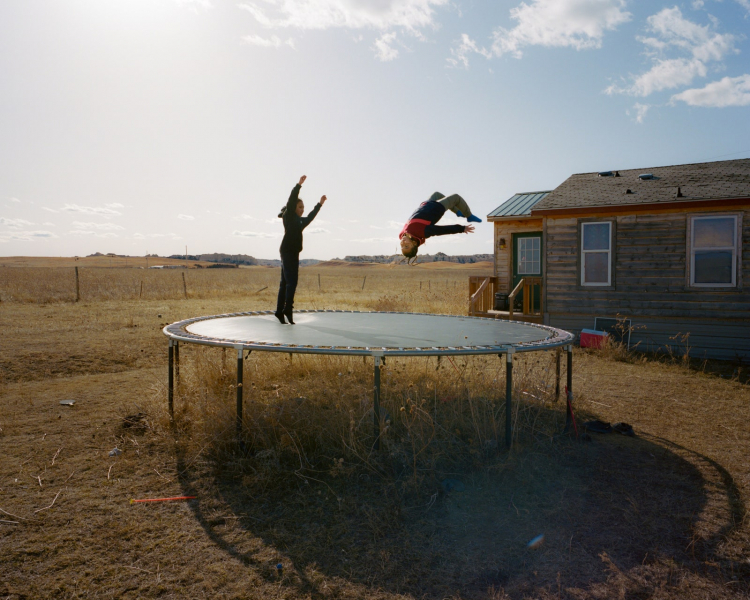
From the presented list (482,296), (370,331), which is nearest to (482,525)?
(370,331)

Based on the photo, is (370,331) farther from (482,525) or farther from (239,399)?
(482,525)

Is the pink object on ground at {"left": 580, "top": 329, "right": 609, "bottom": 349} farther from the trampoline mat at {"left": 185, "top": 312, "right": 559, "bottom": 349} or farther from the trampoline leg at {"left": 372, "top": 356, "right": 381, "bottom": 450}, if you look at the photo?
the trampoline leg at {"left": 372, "top": 356, "right": 381, "bottom": 450}

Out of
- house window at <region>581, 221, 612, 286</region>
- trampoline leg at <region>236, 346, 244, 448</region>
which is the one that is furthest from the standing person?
house window at <region>581, 221, 612, 286</region>

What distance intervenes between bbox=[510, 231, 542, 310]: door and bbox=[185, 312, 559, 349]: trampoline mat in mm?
6168

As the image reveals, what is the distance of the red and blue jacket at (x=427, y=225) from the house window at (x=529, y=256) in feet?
30.3

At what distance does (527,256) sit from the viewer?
1433 centimetres

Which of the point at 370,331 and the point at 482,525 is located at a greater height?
the point at 370,331

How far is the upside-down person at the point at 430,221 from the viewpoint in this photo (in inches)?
208

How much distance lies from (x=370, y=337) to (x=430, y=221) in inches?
56.4

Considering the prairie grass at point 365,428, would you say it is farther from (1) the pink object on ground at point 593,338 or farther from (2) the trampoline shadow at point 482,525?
(1) the pink object on ground at point 593,338

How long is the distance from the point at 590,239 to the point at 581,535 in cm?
902

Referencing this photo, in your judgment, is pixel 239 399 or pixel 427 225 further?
pixel 427 225

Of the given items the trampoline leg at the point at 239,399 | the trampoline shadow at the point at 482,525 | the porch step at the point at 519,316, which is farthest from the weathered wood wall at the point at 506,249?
the trampoline leg at the point at 239,399

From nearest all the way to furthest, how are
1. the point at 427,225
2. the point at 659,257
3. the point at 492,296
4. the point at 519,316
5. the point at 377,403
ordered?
1. the point at 377,403
2. the point at 427,225
3. the point at 659,257
4. the point at 519,316
5. the point at 492,296
